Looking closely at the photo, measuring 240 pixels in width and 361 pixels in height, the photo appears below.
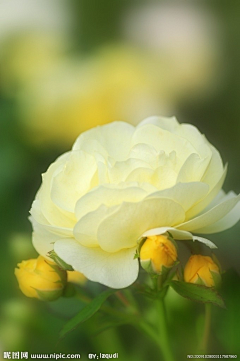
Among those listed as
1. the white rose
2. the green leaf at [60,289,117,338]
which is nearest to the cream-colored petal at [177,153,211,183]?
the white rose

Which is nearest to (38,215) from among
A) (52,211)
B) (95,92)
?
(52,211)

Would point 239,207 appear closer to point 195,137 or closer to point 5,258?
point 195,137

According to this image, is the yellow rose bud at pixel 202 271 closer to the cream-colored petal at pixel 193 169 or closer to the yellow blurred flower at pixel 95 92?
the cream-colored petal at pixel 193 169

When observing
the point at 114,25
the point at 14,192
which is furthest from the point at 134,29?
the point at 14,192

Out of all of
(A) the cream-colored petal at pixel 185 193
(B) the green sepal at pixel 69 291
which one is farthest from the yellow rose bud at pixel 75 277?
(A) the cream-colored petal at pixel 185 193

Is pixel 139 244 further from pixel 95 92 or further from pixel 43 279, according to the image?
pixel 95 92

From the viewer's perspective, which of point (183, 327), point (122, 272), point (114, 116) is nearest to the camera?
point (122, 272)
